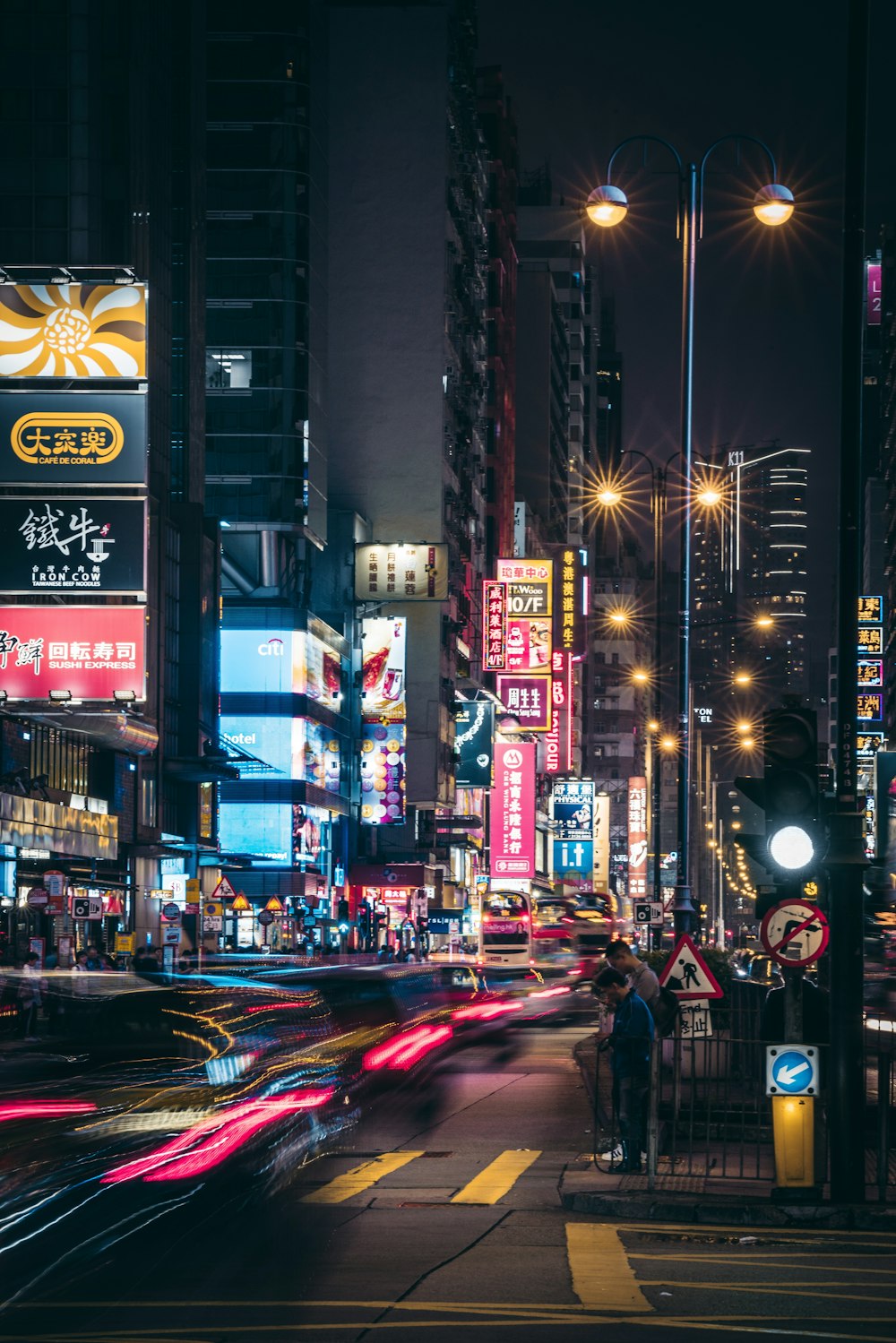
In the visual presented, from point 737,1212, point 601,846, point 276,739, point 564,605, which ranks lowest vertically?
point 737,1212

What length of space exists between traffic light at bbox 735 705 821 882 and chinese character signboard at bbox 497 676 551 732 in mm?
105761

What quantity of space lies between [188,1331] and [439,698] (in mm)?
100461

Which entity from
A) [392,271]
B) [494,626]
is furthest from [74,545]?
[392,271]

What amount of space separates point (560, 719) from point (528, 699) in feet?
76.9

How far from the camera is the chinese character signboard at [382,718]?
339 ft

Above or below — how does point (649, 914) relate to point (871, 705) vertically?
below

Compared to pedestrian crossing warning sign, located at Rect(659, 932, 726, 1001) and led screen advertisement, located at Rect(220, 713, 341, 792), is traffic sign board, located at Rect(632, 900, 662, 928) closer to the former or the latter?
pedestrian crossing warning sign, located at Rect(659, 932, 726, 1001)

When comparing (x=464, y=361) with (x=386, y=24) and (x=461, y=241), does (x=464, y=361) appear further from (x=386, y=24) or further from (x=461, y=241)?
(x=386, y=24)

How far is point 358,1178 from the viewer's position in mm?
17250

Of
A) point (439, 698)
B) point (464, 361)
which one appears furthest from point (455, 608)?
point (464, 361)

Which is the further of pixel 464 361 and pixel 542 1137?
pixel 464 361

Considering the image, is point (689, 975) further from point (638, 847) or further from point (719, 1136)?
point (638, 847)

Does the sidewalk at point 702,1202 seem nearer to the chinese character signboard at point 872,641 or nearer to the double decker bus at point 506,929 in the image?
the double decker bus at point 506,929

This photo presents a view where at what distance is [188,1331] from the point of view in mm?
9617
